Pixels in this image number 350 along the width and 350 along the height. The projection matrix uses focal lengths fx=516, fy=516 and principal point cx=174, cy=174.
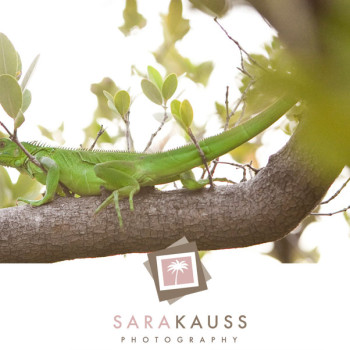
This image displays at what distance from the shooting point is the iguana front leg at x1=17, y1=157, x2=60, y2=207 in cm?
194

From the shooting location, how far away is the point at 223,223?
171cm

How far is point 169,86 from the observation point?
1.92m

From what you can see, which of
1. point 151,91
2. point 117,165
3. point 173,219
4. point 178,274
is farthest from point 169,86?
point 178,274

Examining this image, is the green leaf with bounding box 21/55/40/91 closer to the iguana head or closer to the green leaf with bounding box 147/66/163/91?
the green leaf with bounding box 147/66/163/91

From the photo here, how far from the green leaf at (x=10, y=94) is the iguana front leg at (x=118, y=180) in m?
0.47

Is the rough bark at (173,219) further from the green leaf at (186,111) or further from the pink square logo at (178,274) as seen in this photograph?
the green leaf at (186,111)

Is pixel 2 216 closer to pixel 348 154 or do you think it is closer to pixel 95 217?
pixel 95 217

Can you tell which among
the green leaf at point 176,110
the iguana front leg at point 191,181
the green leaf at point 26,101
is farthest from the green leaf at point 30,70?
the iguana front leg at point 191,181

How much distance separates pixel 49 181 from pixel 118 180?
1.04 ft

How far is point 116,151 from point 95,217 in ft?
1.17

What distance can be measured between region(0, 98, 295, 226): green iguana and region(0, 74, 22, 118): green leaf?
1.56ft

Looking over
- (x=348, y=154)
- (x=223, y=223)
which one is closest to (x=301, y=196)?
(x=223, y=223)

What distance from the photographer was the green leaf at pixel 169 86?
1905 millimetres

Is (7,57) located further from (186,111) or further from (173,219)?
(173,219)
